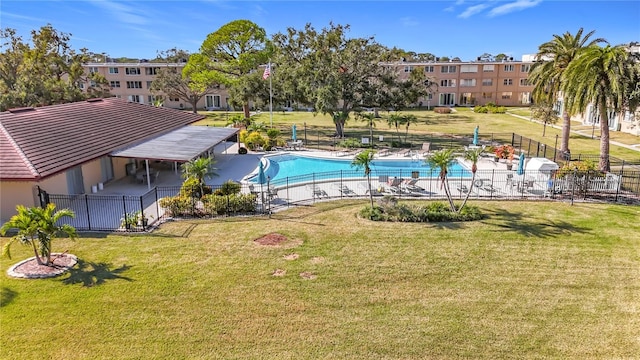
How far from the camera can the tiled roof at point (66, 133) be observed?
20.9 metres

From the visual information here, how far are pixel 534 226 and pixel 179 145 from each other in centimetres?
2256

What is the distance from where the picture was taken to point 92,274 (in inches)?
619

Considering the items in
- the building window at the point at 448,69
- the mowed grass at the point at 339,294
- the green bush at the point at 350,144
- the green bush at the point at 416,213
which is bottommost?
the mowed grass at the point at 339,294

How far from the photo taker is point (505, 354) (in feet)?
38.6

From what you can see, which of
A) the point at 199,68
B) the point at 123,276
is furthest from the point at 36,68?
the point at 123,276

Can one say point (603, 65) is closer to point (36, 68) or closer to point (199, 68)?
point (199, 68)

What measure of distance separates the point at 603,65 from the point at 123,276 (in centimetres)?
2933

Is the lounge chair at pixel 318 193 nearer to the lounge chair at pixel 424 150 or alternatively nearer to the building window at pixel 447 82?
the lounge chair at pixel 424 150

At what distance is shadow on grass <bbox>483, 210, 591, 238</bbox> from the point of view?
2031cm

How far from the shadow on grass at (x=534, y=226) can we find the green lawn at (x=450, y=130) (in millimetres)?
20659

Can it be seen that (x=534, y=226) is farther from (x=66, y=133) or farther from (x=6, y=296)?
(x=66, y=133)

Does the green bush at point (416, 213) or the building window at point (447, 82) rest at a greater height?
the building window at point (447, 82)

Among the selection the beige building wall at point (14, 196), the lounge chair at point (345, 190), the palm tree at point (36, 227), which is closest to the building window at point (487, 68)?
the lounge chair at point (345, 190)

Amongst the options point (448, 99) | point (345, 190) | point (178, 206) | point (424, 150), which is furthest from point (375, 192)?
point (448, 99)
